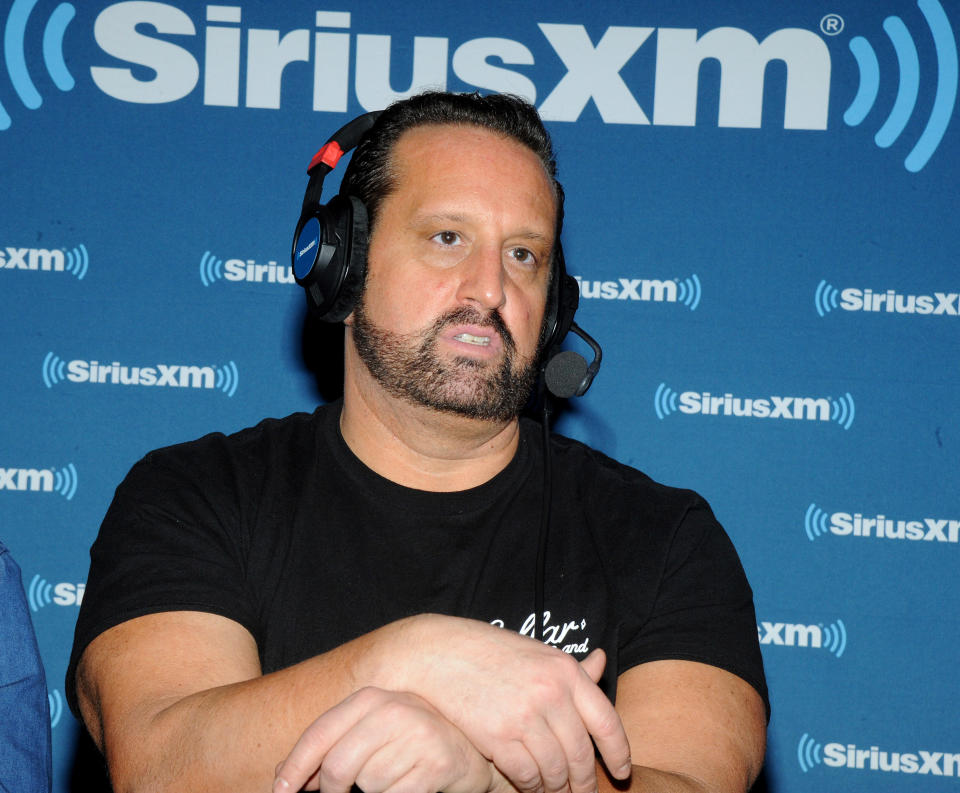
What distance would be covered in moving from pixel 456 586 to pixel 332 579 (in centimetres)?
20

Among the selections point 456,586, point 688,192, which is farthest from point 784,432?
point 456,586

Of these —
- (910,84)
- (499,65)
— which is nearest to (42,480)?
(499,65)

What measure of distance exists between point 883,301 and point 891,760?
1.20 metres

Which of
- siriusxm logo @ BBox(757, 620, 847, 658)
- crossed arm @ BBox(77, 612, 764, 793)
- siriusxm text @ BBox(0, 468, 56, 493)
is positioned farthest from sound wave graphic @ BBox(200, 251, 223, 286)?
siriusxm logo @ BBox(757, 620, 847, 658)

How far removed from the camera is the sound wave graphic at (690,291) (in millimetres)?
2469

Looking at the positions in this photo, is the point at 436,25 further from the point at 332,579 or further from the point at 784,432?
the point at 332,579

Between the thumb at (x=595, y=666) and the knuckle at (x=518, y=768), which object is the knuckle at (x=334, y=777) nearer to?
the knuckle at (x=518, y=768)

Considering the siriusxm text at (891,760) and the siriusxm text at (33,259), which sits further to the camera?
the siriusxm text at (33,259)

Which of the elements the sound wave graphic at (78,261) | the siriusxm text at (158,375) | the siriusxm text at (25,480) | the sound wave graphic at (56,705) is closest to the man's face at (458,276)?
the siriusxm text at (158,375)

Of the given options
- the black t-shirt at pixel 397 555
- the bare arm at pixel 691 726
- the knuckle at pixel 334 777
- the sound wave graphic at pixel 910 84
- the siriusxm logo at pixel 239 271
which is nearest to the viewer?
the knuckle at pixel 334 777

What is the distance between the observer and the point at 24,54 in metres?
2.57

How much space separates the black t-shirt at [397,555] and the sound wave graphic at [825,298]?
3.32ft

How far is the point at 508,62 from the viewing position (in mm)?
2486

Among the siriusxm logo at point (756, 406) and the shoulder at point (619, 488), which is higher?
the siriusxm logo at point (756, 406)
